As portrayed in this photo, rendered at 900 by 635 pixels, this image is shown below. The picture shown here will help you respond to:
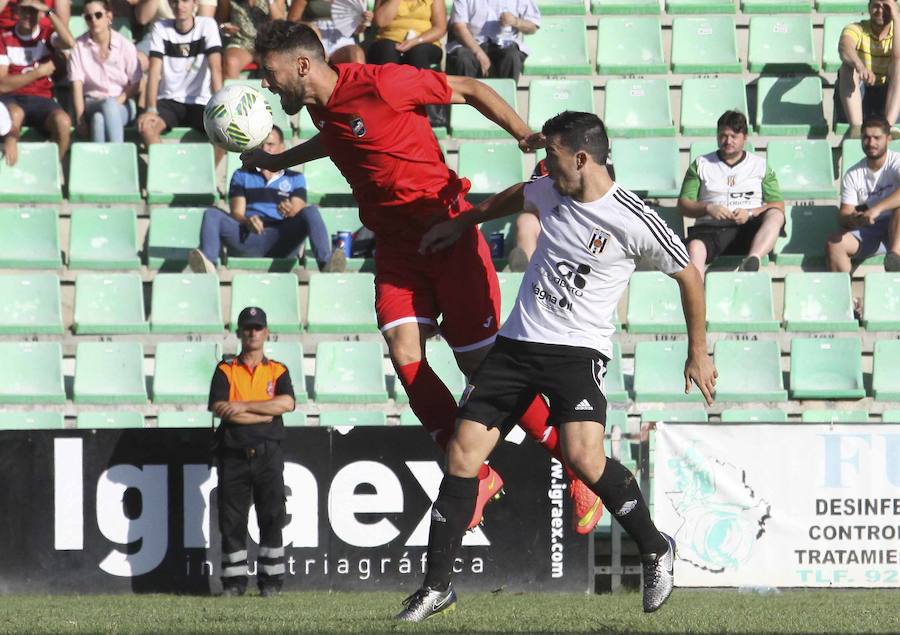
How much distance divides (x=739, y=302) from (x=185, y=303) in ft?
15.4

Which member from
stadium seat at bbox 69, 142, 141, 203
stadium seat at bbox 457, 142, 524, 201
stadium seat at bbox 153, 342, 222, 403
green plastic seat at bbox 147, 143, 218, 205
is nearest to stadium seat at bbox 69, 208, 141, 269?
stadium seat at bbox 69, 142, 141, 203

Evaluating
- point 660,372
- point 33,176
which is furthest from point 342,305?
point 33,176

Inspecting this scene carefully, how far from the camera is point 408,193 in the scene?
22.4 feet

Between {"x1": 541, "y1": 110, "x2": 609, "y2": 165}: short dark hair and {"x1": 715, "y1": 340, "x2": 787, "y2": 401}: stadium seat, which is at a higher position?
{"x1": 541, "y1": 110, "x2": 609, "y2": 165}: short dark hair

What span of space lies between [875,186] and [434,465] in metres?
5.09

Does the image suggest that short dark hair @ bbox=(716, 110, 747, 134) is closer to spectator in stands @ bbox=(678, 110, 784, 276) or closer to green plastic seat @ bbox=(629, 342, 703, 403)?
spectator in stands @ bbox=(678, 110, 784, 276)

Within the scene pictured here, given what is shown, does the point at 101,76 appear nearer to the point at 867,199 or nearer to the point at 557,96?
the point at 557,96

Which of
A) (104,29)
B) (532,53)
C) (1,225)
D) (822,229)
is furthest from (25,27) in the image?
(822,229)

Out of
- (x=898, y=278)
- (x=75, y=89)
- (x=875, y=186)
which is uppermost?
(x=75, y=89)

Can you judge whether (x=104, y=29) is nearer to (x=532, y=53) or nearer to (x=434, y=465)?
(x=532, y=53)

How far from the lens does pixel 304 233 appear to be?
12.1 metres

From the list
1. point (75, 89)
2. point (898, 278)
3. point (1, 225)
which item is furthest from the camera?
point (75, 89)

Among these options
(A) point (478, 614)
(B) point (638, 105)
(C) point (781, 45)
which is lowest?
(A) point (478, 614)

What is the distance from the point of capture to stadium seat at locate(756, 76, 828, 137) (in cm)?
1355
